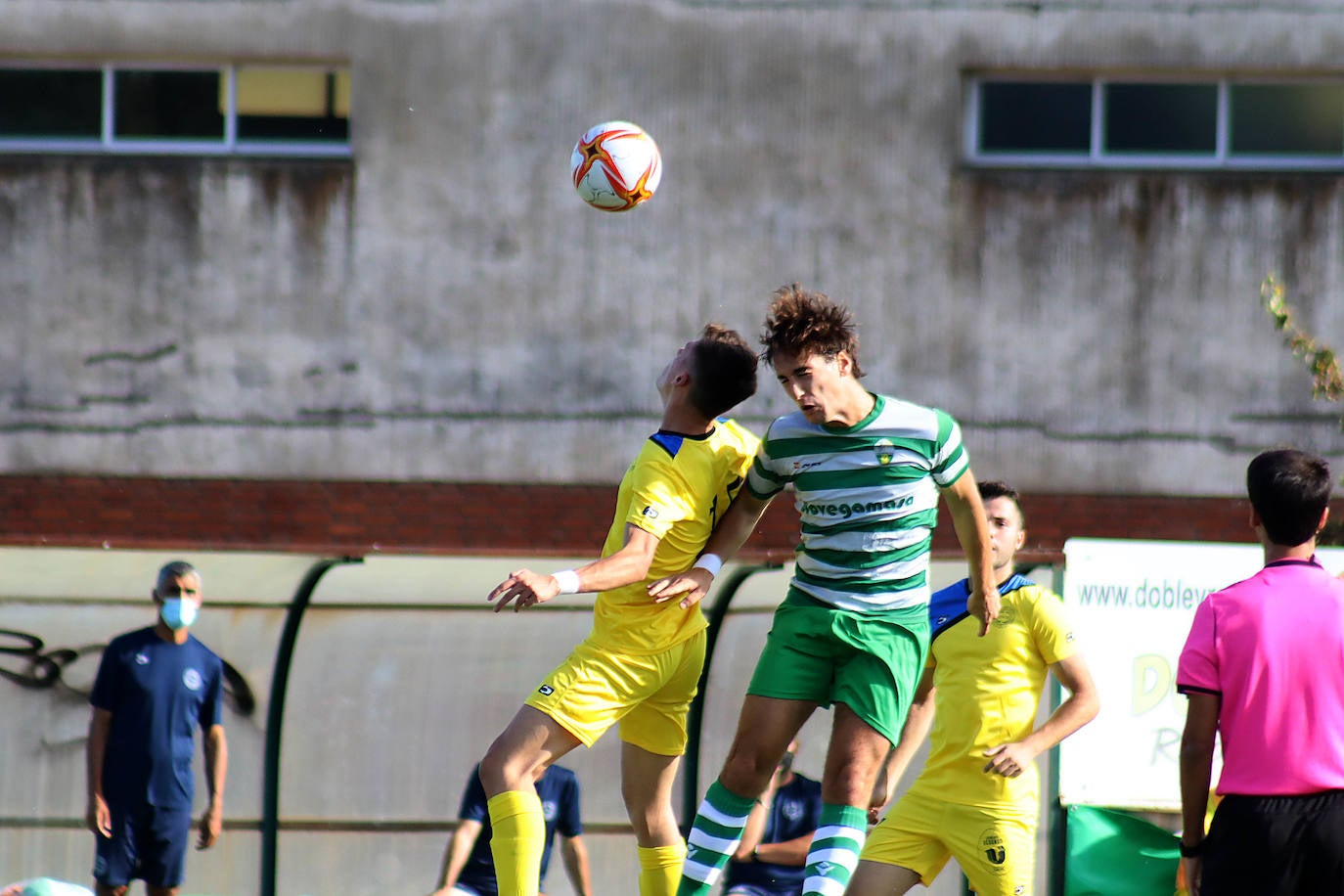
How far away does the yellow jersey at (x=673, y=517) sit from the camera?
17.3ft

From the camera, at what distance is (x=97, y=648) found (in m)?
8.87

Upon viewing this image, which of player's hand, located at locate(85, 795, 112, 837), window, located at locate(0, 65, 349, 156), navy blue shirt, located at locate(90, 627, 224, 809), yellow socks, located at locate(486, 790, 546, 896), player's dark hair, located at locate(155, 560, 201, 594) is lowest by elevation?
player's hand, located at locate(85, 795, 112, 837)

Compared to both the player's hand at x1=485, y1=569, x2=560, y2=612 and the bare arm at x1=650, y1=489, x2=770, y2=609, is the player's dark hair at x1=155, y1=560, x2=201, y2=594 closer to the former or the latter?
the bare arm at x1=650, y1=489, x2=770, y2=609

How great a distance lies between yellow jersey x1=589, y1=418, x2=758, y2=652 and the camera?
17.3 ft

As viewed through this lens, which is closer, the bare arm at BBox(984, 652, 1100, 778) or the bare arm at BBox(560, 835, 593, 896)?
the bare arm at BBox(984, 652, 1100, 778)

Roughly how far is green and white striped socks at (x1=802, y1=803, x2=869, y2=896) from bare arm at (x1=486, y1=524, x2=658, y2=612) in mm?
1065

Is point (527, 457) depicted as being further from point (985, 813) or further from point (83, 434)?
point (985, 813)

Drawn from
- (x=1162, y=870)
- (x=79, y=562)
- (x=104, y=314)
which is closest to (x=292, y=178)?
(x=104, y=314)

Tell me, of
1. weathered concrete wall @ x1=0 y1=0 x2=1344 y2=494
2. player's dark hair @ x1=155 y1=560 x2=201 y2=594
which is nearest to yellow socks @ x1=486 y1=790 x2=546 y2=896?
player's dark hair @ x1=155 y1=560 x2=201 y2=594

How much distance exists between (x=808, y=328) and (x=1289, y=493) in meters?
1.55

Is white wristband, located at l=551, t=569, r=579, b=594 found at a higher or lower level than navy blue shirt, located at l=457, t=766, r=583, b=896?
higher

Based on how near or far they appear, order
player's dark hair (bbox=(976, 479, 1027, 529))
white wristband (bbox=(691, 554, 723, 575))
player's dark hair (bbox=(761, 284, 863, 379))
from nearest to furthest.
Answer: player's dark hair (bbox=(761, 284, 863, 379)) → white wristband (bbox=(691, 554, 723, 575)) → player's dark hair (bbox=(976, 479, 1027, 529))

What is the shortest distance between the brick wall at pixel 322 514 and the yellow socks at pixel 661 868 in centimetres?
711

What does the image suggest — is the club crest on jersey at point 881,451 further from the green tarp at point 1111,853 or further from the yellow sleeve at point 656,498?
the green tarp at point 1111,853
